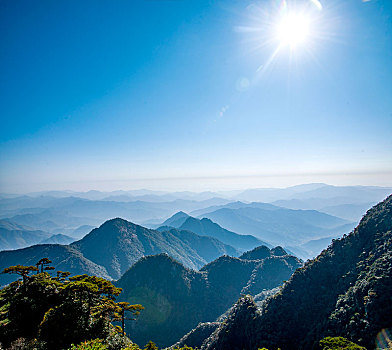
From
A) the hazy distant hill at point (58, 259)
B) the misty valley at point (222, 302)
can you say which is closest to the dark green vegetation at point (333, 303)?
the misty valley at point (222, 302)

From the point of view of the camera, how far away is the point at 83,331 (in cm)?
1505

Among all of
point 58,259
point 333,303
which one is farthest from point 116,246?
point 333,303

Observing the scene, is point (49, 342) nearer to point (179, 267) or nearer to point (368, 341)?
point (368, 341)

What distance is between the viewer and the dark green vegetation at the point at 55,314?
14155 mm

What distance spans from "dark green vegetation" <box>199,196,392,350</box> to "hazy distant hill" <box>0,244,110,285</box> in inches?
5089

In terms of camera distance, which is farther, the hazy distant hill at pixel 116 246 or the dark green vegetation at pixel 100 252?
the hazy distant hill at pixel 116 246

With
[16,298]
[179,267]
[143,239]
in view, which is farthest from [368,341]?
[143,239]

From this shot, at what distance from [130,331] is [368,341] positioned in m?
85.1

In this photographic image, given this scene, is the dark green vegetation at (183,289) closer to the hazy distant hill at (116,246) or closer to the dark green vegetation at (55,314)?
the dark green vegetation at (55,314)

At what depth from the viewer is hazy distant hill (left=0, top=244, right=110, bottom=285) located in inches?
5768

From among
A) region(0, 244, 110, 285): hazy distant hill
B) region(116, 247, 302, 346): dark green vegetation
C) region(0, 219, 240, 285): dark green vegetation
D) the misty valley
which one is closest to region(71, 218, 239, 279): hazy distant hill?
region(0, 219, 240, 285): dark green vegetation

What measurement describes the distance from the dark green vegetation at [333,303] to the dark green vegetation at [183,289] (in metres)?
40.7

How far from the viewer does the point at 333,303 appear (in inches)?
1503

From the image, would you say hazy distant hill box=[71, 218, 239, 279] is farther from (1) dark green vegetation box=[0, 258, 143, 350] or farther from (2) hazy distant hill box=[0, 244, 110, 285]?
(1) dark green vegetation box=[0, 258, 143, 350]
